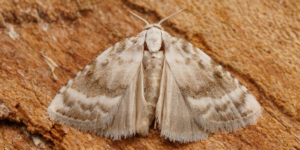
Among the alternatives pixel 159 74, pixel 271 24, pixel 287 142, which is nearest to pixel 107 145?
pixel 159 74

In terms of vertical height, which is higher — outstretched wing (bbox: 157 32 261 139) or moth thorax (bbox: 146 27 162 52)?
moth thorax (bbox: 146 27 162 52)

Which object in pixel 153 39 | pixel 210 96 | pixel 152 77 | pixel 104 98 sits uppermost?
pixel 153 39

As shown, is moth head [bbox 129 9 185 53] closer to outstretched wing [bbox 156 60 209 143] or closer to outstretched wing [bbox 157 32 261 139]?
outstretched wing [bbox 157 32 261 139]

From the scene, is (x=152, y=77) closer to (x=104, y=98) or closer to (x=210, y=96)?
(x=104, y=98)

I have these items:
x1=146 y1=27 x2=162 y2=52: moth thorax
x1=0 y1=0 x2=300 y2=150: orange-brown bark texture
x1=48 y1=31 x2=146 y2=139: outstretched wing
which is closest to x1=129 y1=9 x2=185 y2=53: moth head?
x1=146 y1=27 x2=162 y2=52: moth thorax

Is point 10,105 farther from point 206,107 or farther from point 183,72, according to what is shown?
point 206,107

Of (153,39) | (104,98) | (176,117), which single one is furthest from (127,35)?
(176,117)
